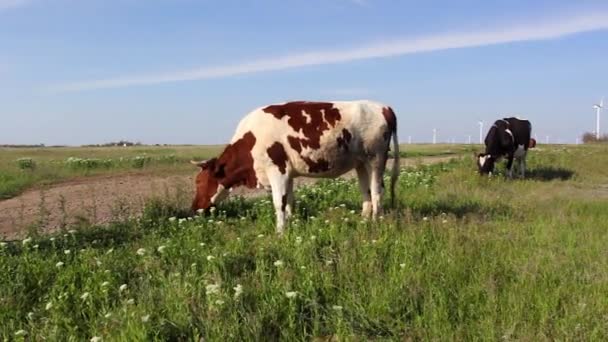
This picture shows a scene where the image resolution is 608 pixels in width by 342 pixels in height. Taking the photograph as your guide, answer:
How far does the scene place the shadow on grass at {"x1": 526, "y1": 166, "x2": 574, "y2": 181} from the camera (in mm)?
22180

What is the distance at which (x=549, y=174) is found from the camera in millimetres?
23406

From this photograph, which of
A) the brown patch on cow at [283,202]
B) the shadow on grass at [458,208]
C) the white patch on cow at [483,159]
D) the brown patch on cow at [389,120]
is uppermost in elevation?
the brown patch on cow at [389,120]

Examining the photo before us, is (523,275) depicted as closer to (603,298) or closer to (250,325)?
(603,298)

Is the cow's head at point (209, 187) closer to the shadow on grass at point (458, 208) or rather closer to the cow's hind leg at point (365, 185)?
the cow's hind leg at point (365, 185)

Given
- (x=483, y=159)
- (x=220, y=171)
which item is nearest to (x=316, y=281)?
(x=220, y=171)

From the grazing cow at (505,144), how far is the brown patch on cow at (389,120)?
10.7 meters

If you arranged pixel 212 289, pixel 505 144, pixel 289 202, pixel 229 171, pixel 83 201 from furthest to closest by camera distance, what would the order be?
pixel 505 144
pixel 83 201
pixel 229 171
pixel 289 202
pixel 212 289

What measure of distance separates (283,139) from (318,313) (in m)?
6.01

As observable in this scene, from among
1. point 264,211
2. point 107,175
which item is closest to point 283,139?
point 264,211

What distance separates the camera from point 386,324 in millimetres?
5797

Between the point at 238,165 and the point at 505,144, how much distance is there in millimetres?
13603

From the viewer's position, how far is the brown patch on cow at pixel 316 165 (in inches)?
458

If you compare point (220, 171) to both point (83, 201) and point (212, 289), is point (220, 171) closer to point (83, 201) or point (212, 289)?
point (83, 201)

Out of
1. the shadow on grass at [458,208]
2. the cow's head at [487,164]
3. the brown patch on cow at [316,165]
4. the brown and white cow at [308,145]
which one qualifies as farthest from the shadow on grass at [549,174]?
the brown patch on cow at [316,165]
